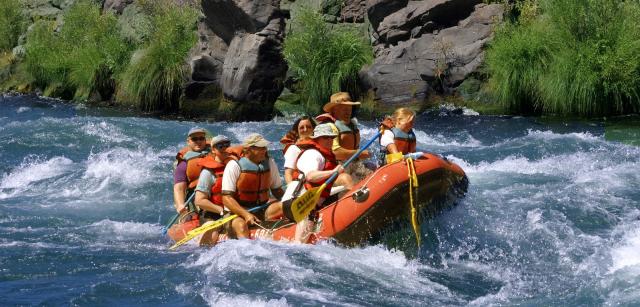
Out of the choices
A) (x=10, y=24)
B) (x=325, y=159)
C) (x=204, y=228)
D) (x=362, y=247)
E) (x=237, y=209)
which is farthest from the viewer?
(x=10, y=24)

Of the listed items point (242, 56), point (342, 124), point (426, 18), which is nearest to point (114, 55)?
point (242, 56)

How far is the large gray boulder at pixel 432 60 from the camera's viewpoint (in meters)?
15.2

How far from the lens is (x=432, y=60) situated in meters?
15.4

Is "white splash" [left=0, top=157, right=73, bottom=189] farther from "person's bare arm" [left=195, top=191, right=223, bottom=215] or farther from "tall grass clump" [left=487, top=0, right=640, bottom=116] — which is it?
"tall grass clump" [left=487, top=0, right=640, bottom=116]

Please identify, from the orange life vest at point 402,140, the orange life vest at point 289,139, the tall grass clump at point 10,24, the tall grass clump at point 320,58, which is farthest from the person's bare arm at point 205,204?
the tall grass clump at point 10,24

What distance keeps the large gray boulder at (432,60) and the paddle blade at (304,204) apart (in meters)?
8.59

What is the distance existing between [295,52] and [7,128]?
5224 millimetres

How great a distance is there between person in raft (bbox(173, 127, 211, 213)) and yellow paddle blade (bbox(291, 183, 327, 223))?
1735 millimetres

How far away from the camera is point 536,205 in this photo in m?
8.80

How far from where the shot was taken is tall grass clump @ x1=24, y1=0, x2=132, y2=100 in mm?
19594

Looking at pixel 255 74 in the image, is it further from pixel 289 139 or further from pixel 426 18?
pixel 289 139

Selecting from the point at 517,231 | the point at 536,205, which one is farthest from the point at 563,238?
the point at 536,205

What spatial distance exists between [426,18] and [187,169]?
8.89 metres

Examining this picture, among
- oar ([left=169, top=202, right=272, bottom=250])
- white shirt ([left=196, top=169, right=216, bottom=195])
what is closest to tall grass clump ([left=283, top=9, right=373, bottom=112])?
white shirt ([left=196, top=169, right=216, bottom=195])
